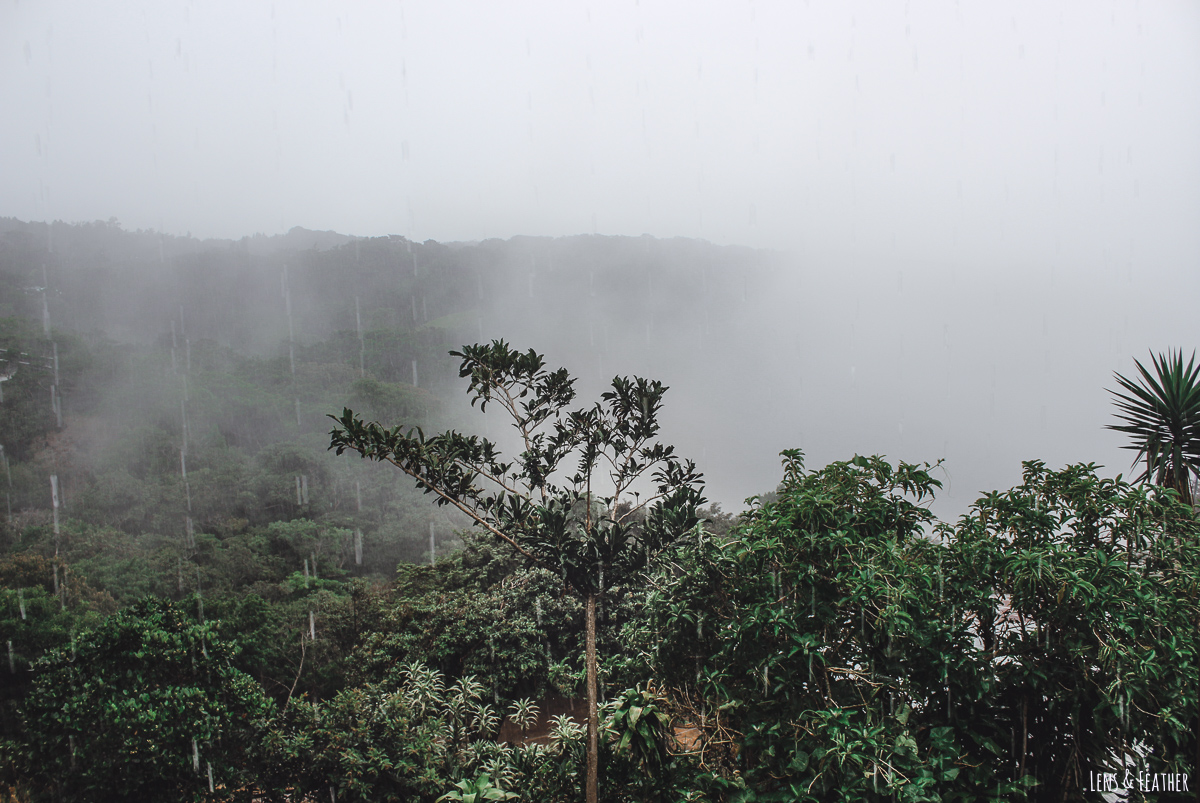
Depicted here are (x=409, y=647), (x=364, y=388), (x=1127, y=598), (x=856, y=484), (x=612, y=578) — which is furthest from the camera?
(x=364, y=388)

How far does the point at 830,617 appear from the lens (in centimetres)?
432

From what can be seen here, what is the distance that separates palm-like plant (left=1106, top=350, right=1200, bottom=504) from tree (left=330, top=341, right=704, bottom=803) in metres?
4.89

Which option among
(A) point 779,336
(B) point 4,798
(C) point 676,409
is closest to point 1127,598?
(B) point 4,798

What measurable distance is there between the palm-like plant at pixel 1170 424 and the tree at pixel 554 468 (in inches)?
193

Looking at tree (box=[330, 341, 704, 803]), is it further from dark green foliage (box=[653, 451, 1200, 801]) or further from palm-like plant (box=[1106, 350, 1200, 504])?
palm-like plant (box=[1106, 350, 1200, 504])

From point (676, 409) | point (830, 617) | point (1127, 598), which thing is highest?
point (1127, 598)

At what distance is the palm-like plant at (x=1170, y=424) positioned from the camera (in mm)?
6230

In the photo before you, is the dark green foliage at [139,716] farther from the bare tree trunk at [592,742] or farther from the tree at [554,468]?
the bare tree trunk at [592,742]

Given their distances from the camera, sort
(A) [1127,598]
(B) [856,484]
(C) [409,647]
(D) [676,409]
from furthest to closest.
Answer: (D) [676,409] → (C) [409,647] → (B) [856,484] → (A) [1127,598]

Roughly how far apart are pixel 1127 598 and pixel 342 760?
664 cm

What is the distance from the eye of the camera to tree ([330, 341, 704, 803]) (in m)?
5.14

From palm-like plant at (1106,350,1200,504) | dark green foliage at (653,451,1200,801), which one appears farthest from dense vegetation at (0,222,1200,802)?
palm-like plant at (1106,350,1200,504)

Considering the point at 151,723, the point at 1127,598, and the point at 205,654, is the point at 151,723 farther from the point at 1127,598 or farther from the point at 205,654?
the point at 1127,598

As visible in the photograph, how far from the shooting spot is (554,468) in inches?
231
